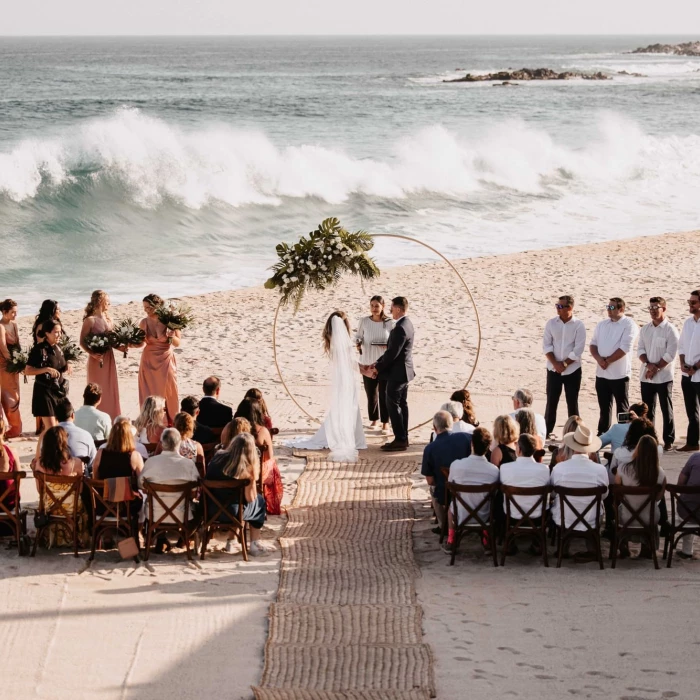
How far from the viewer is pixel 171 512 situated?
7898 mm

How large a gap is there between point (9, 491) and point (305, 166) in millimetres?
31020

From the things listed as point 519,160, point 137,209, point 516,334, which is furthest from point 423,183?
point 516,334

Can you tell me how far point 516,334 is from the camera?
16.6 metres

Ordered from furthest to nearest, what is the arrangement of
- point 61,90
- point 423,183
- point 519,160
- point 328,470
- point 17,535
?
point 61,90 → point 519,160 → point 423,183 → point 328,470 → point 17,535

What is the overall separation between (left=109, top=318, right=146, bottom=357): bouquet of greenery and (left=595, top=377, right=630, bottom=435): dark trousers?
4.84m

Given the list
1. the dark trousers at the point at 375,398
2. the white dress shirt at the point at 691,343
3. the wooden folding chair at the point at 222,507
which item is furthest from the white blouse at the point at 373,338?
the wooden folding chair at the point at 222,507

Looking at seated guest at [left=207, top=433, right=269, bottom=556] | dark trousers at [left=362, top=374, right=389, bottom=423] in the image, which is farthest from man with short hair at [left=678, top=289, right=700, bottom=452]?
seated guest at [left=207, top=433, right=269, bottom=556]

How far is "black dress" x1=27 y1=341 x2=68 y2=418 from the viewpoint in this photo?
1071 cm

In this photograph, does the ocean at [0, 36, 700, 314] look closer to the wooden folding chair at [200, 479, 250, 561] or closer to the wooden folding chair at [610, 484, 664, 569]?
the wooden folding chair at [200, 479, 250, 561]

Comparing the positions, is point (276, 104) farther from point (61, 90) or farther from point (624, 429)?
point (624, 429)

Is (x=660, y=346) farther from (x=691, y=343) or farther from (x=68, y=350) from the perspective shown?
(x=68, y=350)

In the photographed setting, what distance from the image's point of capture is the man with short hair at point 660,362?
35.7 ft

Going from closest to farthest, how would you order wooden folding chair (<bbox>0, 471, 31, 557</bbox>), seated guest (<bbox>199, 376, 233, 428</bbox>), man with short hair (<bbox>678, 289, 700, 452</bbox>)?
wooden folding chair (<bbox>0, 471, 31, 557</bbox>) < seated guest (<bbox>199, 376, 233, 428</bbox>) < man with short hair (<bbox>678, 289, 700, 452</bbox>)

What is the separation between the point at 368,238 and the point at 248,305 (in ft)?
27.7
